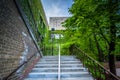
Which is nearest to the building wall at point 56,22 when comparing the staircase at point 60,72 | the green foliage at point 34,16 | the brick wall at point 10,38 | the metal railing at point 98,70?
the green foliage at point 34,16

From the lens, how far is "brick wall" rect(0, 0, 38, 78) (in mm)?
4277

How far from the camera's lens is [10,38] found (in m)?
4.84

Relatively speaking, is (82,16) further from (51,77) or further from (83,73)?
(51,77)

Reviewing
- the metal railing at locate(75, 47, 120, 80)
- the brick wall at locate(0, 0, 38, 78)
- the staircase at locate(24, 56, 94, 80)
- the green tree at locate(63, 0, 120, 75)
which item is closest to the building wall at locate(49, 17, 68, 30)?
the staircase at locate(24, 56, 94, 80)

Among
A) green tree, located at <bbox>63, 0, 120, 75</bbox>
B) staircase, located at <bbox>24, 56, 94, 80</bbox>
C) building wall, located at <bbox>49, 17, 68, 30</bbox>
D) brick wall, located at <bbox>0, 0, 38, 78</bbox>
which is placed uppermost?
building wall, located at <bbox>49, 17, 68, 30</bbox>

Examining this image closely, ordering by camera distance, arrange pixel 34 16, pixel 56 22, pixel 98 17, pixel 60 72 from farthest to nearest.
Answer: pixel 56 22, pixel 34 16, pixel 98 17, pixel 60 72

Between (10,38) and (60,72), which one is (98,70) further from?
(10,38)

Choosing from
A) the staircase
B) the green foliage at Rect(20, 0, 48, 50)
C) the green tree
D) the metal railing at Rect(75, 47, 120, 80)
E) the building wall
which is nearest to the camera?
the metal railing at Rect(75, 47, 120, 80)

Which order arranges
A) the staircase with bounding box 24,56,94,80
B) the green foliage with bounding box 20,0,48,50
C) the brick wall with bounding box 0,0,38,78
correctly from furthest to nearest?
1. the green foliage with bounding box 20,0,48,50
2. the staircase with bounding box 24,56,94,80
3. the brick wall with bounding box 0,0,38,78

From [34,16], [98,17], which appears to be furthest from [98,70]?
[34,16]

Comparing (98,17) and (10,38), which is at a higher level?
(98,17)

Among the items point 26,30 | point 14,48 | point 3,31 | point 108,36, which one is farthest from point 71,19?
point 3,31

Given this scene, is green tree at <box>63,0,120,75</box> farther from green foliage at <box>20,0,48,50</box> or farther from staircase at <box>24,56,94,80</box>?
green foliage at <box>20,0,48,50</box>

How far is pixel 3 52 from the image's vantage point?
14.2 feet
